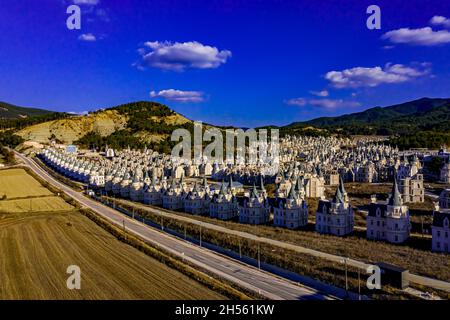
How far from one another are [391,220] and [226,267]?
18.8 m

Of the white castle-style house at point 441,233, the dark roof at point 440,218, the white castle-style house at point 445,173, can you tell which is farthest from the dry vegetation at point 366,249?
the white castle-style house at point 445,173

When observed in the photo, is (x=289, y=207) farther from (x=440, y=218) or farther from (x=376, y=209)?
(x=440, y=218)

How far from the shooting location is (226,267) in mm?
38156

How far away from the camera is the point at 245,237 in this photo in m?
47.1

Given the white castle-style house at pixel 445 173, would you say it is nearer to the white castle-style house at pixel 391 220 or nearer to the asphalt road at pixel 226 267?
the white castle-style house at pixel 391 220

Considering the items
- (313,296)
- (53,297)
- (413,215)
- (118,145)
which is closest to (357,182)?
(413,215)

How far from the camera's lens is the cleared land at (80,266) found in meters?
31.4

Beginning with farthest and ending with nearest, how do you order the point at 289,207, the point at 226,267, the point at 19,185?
the point at 19,185, the point at 289,207, the point at 226,267

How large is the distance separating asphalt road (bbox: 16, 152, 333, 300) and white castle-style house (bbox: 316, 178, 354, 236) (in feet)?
46.7

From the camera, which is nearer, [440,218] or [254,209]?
[440,218]

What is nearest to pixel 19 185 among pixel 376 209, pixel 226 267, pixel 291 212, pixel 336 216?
pixel 291 212

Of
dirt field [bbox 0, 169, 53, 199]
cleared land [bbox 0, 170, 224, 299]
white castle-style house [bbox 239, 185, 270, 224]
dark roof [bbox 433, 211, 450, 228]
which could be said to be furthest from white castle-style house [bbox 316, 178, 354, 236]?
dirt field [bbox 0, 169, 53, 199]

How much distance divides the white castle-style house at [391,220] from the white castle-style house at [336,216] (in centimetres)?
299
